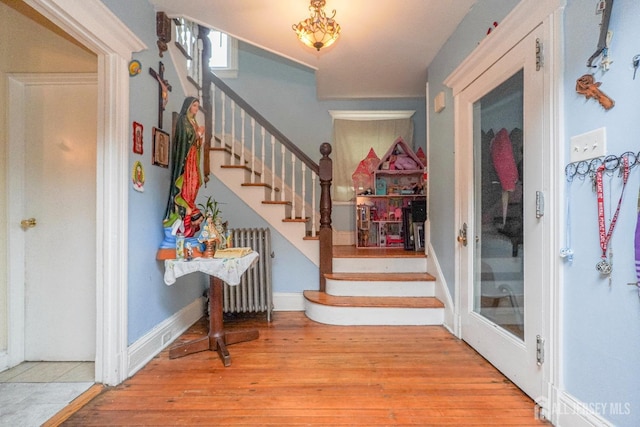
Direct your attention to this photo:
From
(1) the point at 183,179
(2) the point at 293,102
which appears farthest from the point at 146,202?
(2) the point at 293,102

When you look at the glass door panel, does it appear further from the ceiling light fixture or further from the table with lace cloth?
the table with lace cloth

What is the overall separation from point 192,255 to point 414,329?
6.29 feet

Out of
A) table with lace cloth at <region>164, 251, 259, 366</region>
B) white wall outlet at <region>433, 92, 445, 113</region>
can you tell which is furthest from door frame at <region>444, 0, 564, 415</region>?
table with lace cloth at <region>164, 251, 259, 366</region>

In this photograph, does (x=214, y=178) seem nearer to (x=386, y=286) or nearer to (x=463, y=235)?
(x=386, y=286)

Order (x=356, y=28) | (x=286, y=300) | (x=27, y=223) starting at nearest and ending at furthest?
(x=27, y=223) → (x=356, y=28) → (x=286, y=300)

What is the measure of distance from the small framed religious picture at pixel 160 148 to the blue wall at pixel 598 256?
2422 millimetres

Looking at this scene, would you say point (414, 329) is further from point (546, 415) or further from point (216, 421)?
point (216, 421)

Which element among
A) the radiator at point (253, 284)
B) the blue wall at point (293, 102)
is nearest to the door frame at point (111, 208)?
the radiator at point (253, 284)

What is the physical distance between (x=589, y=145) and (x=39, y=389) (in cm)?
307

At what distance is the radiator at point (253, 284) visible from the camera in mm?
2877

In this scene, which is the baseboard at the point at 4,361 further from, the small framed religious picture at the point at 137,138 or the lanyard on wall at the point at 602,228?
the lanyard on wall at the point at 602,228

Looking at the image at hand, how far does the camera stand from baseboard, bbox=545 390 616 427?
1203 mm

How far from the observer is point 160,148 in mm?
2268

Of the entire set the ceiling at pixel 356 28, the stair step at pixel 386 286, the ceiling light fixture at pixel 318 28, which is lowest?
the stair step at pixel 386 286
